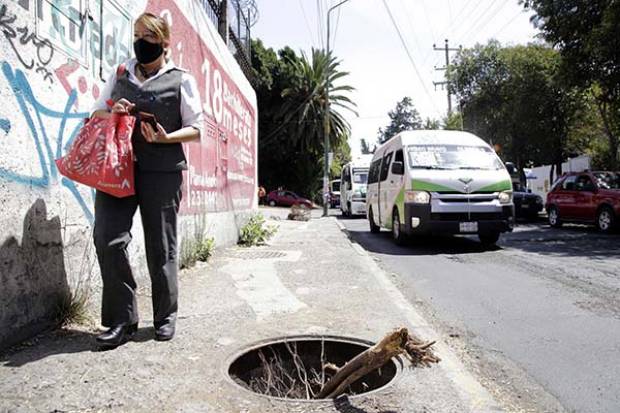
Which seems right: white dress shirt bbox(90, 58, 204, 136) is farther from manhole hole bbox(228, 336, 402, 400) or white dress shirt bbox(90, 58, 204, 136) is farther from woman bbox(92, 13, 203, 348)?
manhole hole bbox(228, 336, 402, 400)

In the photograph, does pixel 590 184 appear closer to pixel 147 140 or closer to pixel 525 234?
pixel 525 234

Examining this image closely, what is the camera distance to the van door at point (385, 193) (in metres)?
11.0

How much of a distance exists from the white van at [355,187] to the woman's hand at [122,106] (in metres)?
19.7

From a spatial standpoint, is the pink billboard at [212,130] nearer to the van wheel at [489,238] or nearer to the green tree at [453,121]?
the van wheel at [489,238]

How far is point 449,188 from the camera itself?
29.1 feet

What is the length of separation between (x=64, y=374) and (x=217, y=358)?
82 centimetres

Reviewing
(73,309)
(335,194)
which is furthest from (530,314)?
(335,194)

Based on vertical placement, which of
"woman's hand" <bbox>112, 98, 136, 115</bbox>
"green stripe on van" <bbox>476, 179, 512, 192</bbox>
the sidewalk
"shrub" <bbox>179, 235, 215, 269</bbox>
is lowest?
the sidewalk


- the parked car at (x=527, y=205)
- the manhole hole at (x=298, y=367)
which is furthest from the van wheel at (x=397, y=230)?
the parked car at (x=527, y=205)

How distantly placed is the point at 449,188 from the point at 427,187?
0.37m

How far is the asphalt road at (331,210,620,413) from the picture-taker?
10.2 ft

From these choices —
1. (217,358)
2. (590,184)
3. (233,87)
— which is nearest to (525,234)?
(590,184)

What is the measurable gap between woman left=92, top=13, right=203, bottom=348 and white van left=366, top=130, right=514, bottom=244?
6.23m

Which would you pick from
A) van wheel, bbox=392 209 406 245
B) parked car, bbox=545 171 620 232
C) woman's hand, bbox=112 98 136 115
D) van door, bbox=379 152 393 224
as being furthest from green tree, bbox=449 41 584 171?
woman's hand, bbox=112 98 136 115
